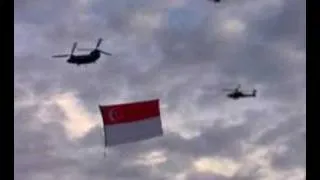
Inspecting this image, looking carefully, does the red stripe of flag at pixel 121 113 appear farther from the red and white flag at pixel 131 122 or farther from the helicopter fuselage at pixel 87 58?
the helicopter fuselage at pixel 87 58

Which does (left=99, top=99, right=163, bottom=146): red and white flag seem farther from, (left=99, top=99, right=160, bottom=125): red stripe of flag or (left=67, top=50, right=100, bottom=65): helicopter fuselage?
(left=67, top=50, right=100, bottom=65): helicopter fuselage

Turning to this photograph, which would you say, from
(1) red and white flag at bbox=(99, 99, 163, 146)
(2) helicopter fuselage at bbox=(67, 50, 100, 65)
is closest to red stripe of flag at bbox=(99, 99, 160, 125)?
(1) red and white flag at bbox=(99, 99, 163, 146)

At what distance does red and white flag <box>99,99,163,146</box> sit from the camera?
1072 inches

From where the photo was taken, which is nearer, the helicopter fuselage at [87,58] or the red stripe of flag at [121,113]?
the red stripe of flag at [121,113]

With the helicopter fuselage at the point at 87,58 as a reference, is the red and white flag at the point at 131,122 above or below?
below

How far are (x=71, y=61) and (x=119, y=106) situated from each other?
60.9ft

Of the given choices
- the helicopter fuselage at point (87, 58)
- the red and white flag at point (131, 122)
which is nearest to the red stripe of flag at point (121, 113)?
the red and white flag at point (131, 122)

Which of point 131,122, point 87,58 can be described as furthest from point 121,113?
point 87,58

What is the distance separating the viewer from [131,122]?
2752 centimetres

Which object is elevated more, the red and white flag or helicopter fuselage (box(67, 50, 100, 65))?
helicopter fuselage (box(67, 50, 100, 65))

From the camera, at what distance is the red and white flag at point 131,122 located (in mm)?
27234

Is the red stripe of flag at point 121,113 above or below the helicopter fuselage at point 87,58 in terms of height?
below
